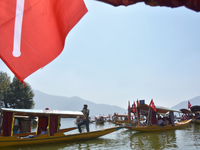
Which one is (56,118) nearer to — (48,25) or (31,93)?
(48,25)

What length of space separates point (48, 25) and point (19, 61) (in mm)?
915

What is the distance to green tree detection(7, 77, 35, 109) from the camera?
40875mm

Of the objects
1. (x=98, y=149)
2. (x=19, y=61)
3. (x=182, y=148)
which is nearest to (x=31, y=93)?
(x=98, y=149)

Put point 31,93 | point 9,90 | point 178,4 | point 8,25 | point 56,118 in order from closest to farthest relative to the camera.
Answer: point 178,4, point 8,25, point 56,118, point 9,90, point 31,93

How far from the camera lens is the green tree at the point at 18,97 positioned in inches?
1609

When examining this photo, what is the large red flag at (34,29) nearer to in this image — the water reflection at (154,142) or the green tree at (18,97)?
the water reflection at (154,142)

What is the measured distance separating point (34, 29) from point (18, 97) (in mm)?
43335

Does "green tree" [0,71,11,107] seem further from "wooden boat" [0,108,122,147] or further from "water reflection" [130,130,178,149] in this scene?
"water reflection" [130,130,178,149]

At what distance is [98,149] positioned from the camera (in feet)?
37.5

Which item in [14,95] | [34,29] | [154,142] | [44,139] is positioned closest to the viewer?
[34,29]

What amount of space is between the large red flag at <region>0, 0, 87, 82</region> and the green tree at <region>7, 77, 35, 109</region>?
42.3 meters

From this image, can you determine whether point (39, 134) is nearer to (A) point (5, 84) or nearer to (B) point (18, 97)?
(A) point (5, 84)

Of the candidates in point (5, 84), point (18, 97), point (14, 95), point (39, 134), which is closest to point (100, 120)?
point (18, 97)

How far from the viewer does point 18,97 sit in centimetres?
4169
